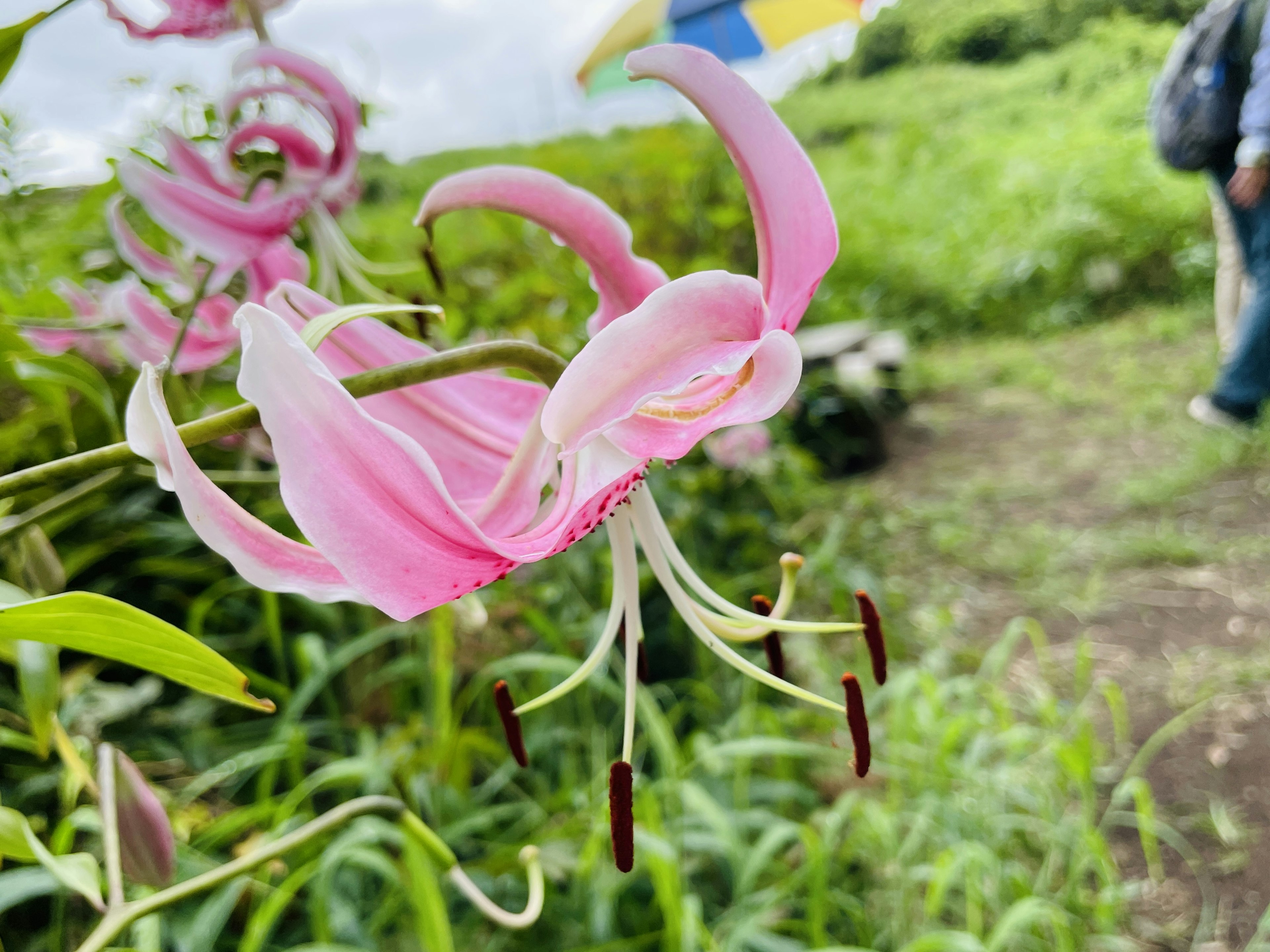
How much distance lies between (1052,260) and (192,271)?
2.90 meters

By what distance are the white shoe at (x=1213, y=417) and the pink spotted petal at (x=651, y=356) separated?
2150 mm

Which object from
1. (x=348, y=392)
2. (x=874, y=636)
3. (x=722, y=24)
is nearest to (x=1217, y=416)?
(x=722, y=24)

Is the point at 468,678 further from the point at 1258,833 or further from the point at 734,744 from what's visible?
the point at 1258,833

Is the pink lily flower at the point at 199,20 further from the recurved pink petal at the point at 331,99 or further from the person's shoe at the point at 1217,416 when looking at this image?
the person's shoe at the point at 1217,416

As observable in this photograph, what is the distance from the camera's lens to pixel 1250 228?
5.52 ft

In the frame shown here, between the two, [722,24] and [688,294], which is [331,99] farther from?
[722,24]

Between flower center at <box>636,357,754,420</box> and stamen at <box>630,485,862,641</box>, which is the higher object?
flower center at <box>636,357,754,420</box>

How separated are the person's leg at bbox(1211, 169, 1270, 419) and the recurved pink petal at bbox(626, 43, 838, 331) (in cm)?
181

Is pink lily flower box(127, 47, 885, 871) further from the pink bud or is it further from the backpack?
the backpack

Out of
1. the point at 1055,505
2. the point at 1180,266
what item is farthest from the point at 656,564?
the point at 1180,266

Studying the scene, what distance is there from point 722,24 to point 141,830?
Answer: 2.96 m

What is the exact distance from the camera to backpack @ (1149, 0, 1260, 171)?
60.9 inches

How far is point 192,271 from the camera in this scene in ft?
1.58

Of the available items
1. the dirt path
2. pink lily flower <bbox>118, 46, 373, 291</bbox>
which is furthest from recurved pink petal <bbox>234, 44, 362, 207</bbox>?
the dirt path
